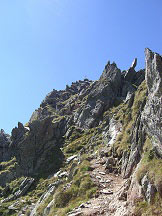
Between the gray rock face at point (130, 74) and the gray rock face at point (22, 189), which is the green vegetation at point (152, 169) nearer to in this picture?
the gray rock face at point (22, 189)

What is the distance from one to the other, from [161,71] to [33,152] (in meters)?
43.8

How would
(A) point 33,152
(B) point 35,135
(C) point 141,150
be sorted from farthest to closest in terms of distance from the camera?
(B) point 35,135 → (A) point 33,152 → (C) point 141,150

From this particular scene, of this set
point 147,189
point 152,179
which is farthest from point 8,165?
point 152,179

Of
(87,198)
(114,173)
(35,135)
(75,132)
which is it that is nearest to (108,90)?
(75,132)

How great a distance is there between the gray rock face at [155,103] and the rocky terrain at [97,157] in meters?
0.06

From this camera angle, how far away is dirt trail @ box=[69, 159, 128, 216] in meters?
11.5

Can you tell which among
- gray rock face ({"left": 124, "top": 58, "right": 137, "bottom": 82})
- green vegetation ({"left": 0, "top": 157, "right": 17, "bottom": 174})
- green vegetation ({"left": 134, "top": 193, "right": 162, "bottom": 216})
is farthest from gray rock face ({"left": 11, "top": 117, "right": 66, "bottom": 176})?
gray rock face ({"left": 124, "top": 58, "right": 137, "bottom": 82})

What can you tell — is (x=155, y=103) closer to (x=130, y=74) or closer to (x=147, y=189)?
(x=147, y=189)

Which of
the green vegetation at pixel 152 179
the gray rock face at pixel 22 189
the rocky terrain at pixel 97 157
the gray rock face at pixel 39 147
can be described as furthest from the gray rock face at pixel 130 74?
the green vegetation at pixel 152 179

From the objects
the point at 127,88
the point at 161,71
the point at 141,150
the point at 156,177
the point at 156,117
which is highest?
the point at 127,88

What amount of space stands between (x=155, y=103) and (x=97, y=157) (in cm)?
1292

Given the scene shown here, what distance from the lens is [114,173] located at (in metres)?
18.8

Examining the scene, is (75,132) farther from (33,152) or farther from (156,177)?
(156,177)

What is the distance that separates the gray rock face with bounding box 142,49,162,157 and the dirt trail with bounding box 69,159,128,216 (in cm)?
402
